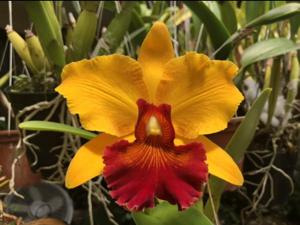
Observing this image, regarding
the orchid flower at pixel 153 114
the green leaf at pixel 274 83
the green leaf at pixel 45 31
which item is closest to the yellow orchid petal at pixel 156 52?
the orchid flower at pixel 153 114

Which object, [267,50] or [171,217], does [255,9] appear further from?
[171,217]

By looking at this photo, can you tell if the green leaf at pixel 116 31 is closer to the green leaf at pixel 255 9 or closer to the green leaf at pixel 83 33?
the green leaf at pixel 83 33

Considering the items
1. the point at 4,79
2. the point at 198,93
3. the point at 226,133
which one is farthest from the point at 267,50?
the point at 4,79

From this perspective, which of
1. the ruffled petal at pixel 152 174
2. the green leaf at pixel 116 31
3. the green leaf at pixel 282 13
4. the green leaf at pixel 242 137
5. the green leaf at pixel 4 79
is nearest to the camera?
the ruffled petal at pixel 152 174

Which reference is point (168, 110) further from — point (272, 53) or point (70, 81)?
point (272, 53)

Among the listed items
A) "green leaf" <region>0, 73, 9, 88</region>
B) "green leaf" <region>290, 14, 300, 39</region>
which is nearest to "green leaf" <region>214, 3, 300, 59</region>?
"green leaf" <region>290, 14, 300, 39</region>

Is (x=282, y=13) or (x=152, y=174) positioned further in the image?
(x=282, y=13)
